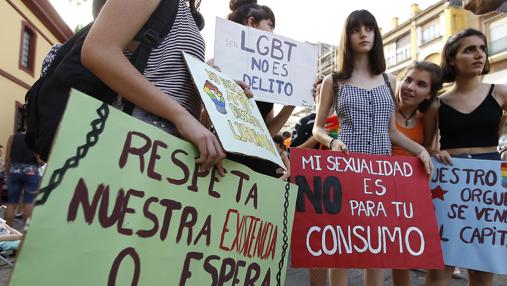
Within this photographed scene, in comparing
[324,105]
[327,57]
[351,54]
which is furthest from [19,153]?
[327,57]

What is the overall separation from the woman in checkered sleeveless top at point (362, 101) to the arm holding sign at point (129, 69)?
125 cm

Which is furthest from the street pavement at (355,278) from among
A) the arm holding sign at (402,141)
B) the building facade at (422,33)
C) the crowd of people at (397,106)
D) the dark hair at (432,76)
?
the building facade at (422,33)

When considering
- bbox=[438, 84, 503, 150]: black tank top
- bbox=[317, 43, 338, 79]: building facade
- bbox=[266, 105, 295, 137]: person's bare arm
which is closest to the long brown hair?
bbox=[438, 84, 503, 150]: black tank top

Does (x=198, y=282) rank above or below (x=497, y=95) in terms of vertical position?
below

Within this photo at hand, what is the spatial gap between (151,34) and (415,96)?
2011 mm

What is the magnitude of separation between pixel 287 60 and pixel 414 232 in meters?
1.22

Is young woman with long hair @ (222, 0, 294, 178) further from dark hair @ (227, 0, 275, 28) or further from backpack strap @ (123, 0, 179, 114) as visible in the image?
backpack strap @ (123, 0, 179, 114)

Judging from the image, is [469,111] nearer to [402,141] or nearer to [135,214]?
[402,141]

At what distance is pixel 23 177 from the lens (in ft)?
19.3

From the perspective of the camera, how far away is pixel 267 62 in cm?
235

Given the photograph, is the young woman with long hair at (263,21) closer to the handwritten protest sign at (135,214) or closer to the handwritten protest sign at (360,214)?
the handwritten protest sign at (360,214)

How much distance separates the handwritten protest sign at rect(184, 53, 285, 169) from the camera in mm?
1253

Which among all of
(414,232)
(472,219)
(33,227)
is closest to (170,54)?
(33,227)

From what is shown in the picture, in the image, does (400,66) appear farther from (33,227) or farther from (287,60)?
(33,227)
